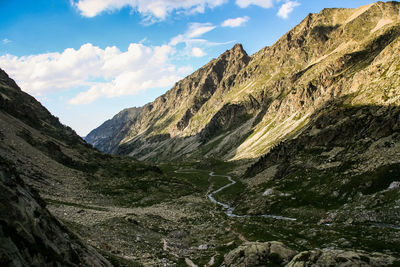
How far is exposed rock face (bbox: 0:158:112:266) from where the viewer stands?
12.8 meters

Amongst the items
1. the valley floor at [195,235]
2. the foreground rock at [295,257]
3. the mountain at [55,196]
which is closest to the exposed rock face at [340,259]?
the foreground rock at [295,257]

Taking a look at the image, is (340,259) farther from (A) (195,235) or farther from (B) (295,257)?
(A) (195,235)

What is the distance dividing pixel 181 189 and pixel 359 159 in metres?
56.3

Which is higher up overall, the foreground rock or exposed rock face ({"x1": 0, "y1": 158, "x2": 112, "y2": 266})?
exposed rock face ({"x1": 0, "y1": 158, "x2": 112, "y2": 266})

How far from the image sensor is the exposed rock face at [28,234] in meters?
12.8

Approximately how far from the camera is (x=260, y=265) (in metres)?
23.8

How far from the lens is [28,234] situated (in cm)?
1433

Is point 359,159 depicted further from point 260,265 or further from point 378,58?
point 378,58

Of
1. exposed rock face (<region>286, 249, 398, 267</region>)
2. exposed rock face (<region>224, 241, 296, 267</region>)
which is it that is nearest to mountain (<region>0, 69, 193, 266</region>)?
exposed rock face (<region>224, 241, 296, 267</region>)

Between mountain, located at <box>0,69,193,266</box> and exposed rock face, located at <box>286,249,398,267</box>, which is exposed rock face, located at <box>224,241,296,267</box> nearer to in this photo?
exposed rock face, located at <box>286,249,398,267</box>

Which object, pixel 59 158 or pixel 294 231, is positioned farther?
pixel 59 158

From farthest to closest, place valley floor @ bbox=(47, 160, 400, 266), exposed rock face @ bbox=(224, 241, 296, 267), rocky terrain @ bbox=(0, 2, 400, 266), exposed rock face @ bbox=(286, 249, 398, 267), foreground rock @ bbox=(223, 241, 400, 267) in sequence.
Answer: valley floor @ bbox=(47, 160, 400, 266) → exposed rock face @ bbox=(224, 241, 296, 267) → foreground rock @ bbox=(223, 241, 400, 267) → exposed rock face @ bbox=(286, 249, 398, 267) → rocky terrain @ bbox=(0, 2, 400, 266)

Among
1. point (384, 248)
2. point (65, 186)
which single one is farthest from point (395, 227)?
point (65, 186)

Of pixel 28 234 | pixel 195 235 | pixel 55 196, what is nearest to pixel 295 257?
pixel 28 234
